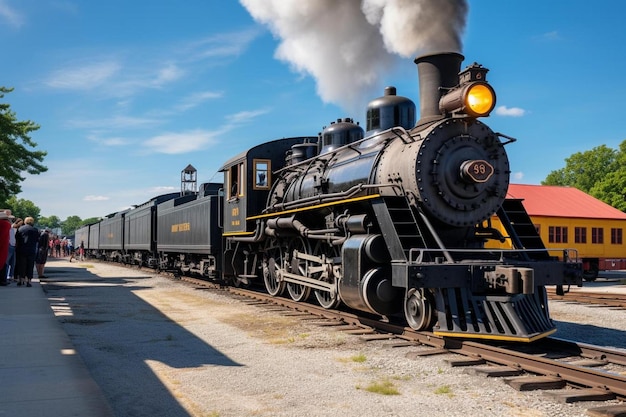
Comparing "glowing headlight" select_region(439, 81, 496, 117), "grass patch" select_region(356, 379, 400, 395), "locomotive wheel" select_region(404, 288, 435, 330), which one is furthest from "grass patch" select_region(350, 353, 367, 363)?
"glowing headlight" select_region(439, 81, 496, 117)

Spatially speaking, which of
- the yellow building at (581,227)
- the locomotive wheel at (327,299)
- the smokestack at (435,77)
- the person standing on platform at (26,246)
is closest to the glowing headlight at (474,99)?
the smokestack at (435,77)

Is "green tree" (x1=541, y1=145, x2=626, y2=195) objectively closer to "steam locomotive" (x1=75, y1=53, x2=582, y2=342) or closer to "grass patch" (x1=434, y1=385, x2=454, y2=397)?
"steam locomotive" (x1=75, y1=53, x2=582, y2=342)

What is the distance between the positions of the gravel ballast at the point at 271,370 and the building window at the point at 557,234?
46.8 ft

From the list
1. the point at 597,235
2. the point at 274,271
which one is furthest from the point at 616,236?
the point at 274,271

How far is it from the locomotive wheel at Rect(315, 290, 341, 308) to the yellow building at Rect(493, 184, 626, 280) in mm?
14178

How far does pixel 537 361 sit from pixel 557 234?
20270 millimetres

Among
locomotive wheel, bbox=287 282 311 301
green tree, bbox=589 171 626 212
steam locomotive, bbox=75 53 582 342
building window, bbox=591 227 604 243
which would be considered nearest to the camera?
steam locomotive, bbox=75 53 582 342

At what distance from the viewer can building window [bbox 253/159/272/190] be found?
41.5 ft

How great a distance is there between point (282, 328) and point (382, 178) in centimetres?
269

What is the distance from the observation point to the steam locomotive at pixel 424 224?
6797 mm

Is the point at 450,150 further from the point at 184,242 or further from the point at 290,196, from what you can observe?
the point at 184,242

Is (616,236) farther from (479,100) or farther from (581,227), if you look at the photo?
(479,100)

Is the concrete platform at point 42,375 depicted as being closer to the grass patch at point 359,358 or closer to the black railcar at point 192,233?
the grass patch at point 359,358

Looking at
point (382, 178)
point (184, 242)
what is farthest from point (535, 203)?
point (382, 178)
